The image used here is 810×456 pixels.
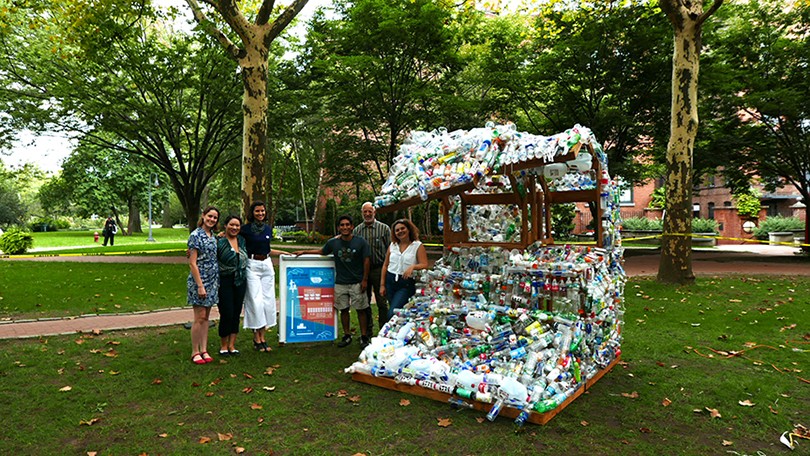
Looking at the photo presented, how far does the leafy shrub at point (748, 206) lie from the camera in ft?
109

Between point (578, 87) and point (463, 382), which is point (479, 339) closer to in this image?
point (463, 382)

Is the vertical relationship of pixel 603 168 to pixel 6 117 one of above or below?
below

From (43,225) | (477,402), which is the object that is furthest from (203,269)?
(43,225)

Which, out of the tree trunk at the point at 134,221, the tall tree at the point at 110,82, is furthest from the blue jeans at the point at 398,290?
the tree trunk at the point at 134,221

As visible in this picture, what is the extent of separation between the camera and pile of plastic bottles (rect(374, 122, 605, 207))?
14.5 ft

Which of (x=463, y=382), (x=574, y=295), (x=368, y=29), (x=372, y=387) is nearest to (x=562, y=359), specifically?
(x=574, y=295)

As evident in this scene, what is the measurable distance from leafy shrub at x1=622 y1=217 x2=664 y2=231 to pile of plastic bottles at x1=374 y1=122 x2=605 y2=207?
3305 cm

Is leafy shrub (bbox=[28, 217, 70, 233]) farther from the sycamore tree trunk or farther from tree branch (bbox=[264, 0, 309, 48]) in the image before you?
the sycamore tree trunk

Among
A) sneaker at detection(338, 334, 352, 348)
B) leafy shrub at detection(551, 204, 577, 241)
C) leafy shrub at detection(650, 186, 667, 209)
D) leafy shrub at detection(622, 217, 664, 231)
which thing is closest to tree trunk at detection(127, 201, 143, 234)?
leafy shrub at detection(551, 204, 577, 241)

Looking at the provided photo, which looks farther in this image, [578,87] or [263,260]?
[578,87]

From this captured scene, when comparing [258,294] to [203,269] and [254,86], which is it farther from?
[254,86]

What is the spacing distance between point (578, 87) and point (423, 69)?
554 cm

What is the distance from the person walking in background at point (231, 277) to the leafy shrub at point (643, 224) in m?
33.5

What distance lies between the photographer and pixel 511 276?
16.4ft
